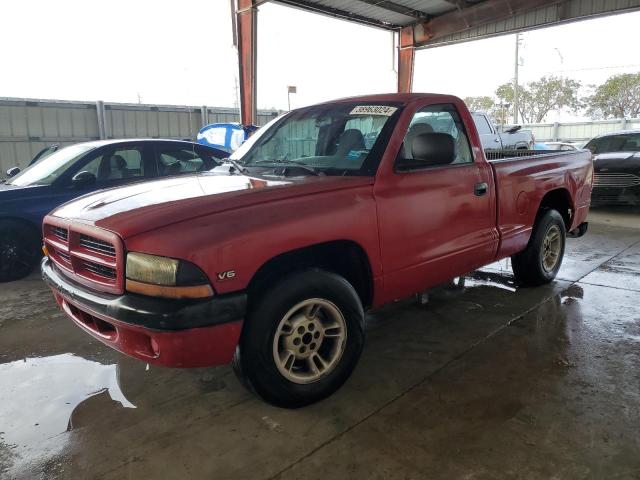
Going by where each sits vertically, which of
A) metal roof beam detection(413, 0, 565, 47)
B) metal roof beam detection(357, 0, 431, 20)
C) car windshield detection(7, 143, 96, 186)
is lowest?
car windshield detection(7, 143, 96, 186)

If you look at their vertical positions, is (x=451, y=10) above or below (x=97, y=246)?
above

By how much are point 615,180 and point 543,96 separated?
128ft

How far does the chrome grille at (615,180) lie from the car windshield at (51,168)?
8.78 m

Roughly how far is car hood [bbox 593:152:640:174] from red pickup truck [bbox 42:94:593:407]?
6.37 m

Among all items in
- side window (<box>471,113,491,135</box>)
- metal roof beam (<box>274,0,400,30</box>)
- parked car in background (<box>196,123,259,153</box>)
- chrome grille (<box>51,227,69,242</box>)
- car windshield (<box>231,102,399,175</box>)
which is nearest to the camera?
chrome grille (<box>51,227,69,242</box>)

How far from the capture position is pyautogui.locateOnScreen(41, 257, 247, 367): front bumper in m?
2.22

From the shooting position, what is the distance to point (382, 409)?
2.70 meters

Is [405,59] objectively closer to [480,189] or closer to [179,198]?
[480,189]

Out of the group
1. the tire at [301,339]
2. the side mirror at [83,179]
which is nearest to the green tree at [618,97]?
the side mirror at [83,179]

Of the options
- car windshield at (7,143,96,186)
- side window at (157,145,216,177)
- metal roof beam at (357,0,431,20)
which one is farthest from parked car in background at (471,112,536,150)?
car windshield at (7,143,96,186)

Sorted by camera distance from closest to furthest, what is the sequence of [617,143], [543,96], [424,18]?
[617,143]
[424,18]
[543,96]

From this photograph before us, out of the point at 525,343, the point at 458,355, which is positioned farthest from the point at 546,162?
the point at 458,355

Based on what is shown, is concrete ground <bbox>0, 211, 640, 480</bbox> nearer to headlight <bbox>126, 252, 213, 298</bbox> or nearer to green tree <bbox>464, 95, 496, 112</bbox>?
headlight <bbox>126, 252, 213, 298</bbox>

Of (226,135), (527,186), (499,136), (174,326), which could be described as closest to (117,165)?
(174,326)
